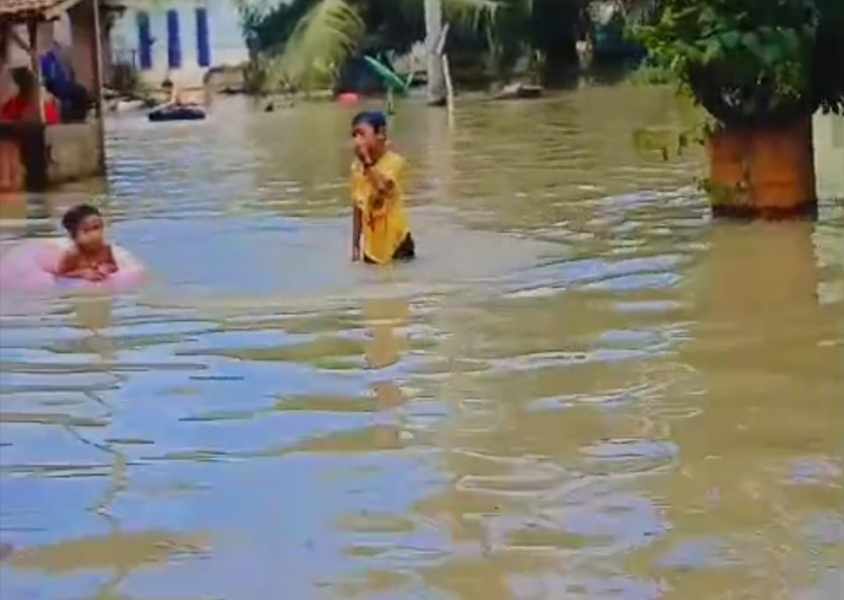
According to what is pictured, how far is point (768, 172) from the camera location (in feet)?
40.6

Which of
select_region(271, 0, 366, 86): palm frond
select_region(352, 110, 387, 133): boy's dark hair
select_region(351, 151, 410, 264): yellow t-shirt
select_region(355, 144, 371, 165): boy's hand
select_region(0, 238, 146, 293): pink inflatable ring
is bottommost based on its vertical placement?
select_region(0, 238, 146, 293): pink inflatable ring

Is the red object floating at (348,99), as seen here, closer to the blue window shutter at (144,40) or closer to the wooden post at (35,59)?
the blue window shutter at (144,40)

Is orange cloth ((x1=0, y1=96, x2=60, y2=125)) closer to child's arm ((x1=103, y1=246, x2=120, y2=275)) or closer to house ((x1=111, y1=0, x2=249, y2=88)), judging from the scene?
child's arm ((x1=103, y1=246, x2=120, y2=275))

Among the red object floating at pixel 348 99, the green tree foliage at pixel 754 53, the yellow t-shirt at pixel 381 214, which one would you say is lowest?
the yellow t-shirt at pixel 381 214

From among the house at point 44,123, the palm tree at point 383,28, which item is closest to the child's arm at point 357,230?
the house at point 44,123

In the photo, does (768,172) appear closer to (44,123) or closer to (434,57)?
(44,123)

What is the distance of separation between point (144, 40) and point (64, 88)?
23.3 metres

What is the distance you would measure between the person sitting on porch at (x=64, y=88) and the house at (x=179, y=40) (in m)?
21.4

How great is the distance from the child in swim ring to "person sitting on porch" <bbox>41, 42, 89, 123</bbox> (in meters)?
10.9

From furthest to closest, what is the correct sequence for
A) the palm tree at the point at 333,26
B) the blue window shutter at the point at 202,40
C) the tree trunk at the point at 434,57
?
the blue window shutter at the point at 202,40 < the palm tree at the point at 333,26 < the tree trunk at the point at 434,57

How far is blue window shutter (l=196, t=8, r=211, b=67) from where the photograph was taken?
1812 inches

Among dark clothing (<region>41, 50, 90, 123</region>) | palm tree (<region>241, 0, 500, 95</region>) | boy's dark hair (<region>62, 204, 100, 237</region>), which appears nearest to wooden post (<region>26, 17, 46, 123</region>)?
dark clothing (<region>41, 50, 90, 123</region>)

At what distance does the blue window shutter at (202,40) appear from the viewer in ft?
151

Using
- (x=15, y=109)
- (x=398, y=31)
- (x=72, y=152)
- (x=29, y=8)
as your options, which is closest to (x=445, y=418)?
(x=29, y=8)
